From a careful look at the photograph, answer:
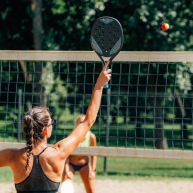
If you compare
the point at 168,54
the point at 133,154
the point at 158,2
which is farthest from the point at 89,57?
the point at 158,2

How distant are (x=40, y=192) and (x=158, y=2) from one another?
342 inches

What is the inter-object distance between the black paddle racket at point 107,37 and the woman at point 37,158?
2.71 feet

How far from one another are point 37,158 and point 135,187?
5279mm

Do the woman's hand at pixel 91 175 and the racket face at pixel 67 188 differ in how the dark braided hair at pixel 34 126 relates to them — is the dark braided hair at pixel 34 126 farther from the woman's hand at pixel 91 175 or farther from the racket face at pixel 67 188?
the woman's hand at pixel 91 175

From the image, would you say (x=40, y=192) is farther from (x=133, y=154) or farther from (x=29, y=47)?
(x=29, y=47)

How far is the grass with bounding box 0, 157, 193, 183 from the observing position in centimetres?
765

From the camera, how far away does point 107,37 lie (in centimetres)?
248

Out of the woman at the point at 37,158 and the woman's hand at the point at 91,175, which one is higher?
the woman at the point at 37,158

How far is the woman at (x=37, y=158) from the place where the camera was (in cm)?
184

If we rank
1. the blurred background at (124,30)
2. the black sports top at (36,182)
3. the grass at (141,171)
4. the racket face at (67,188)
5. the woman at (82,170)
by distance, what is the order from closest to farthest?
1. the black sports top at (36,182)
2. the racket face at (67,188)
3. the woman at (82,170)
4. the grass at (141,171)
5. the blurred background at (124,30)

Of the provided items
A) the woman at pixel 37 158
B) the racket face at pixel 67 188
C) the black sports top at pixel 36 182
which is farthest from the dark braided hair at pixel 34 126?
the racket face at pixel 67 188

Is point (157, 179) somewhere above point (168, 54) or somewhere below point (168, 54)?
below

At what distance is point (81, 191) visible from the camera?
253 inches

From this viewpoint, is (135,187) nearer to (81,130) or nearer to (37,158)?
(81,130)
